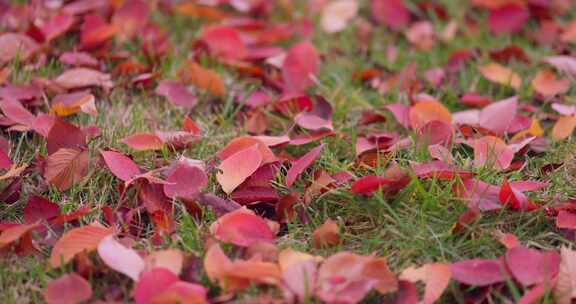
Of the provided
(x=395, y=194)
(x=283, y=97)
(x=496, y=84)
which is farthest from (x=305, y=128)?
(x=496, y=84)

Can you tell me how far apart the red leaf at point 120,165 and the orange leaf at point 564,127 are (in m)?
1.01

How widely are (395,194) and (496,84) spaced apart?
0.83 meters

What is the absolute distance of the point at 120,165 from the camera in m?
1.58

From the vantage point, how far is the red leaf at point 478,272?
1321 millimetres

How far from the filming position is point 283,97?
1.98 m

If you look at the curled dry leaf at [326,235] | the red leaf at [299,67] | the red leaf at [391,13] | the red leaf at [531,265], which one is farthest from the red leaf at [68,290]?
the red leaf at [391,13]

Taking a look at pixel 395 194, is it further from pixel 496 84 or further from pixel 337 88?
pixel 496 84

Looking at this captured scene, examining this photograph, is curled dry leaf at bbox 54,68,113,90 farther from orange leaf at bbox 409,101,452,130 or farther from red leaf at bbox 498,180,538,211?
red leaf at bbox 498,180,538,211

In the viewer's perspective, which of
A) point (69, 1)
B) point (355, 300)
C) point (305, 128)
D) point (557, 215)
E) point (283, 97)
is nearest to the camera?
point (355, 300)

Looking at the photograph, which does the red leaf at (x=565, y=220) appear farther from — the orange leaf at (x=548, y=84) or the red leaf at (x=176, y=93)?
the red leaf at (x=176, y=93)

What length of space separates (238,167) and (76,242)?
372 mm

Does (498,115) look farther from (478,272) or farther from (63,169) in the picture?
(63,169)

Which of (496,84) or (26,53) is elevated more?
(26,53)

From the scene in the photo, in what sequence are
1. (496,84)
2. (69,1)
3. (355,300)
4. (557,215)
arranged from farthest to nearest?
1. (69,1)
2. (496,84)
3. (557,215)
4. (355,300)
